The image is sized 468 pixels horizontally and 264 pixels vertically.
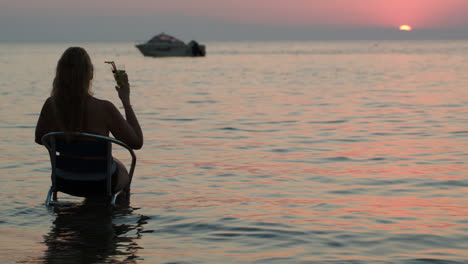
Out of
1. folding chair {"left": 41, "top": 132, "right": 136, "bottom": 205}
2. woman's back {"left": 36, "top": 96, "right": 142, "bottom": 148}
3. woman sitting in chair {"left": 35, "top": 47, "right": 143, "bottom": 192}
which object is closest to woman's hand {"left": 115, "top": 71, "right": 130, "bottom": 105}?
woman sitting in chair {"left": 35, "top": 47, "right": 143, "bottom": 192}

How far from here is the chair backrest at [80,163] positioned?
6.79 meters

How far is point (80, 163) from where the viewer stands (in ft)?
22.6

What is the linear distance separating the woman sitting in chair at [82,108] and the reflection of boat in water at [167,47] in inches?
4338

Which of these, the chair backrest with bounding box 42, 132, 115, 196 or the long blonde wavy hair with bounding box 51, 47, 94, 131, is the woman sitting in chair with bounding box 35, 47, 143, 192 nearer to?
the long blonde wavy hair with bounding box 51, 47, 94, 131

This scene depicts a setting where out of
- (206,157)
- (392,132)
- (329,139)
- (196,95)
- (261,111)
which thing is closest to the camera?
(206,157)

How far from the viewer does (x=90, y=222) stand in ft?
24.2

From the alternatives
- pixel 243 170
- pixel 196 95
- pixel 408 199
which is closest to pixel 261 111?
pixel 196 95

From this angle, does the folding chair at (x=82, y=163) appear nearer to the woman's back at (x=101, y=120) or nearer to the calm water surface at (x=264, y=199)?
the woman's back at (x=101, y=120)

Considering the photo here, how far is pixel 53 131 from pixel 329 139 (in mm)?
8513

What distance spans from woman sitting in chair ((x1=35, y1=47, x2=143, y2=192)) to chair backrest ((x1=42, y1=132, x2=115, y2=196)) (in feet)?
0.35

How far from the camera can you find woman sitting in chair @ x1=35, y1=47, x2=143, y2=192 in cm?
663

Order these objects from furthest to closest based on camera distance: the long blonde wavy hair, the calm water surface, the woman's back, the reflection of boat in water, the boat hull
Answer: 1. the reflection of boat in water
2. the boat hull
3. the woman's back
4. the long blonde wavy hair
5. the calm water surface

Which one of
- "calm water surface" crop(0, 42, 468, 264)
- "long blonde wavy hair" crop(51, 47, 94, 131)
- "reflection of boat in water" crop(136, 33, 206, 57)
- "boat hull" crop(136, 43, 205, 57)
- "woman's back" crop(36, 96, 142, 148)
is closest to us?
"calm water surface" crop(0, 42, 468, 264)

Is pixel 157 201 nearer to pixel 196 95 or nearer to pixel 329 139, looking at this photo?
pixel 329 139
